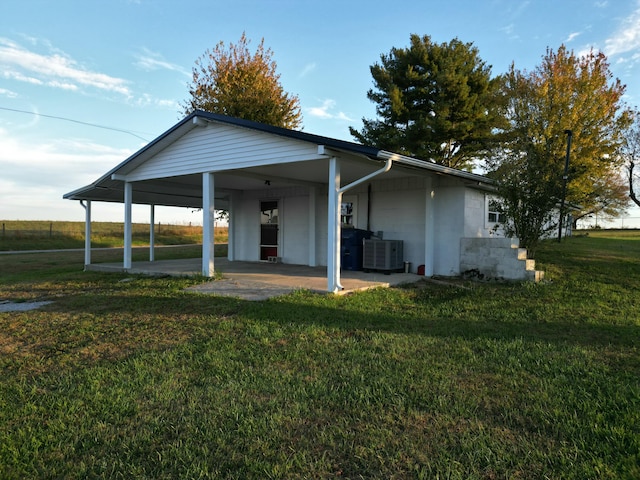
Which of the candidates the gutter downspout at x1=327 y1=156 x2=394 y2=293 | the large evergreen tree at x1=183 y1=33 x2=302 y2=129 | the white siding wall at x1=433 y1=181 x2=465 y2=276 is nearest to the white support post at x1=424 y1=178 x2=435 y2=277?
the white siding wall at x1=433 y1=181 x2=465 y2=276

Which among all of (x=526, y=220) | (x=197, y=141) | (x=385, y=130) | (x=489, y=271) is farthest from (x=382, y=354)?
(x=385, y=130)

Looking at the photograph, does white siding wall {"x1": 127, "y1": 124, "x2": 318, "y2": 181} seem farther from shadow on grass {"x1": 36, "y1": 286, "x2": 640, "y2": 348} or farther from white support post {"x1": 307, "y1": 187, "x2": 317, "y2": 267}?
white support post {"x1": 307, "y1": 187, "x2": 317, "y2": 267}

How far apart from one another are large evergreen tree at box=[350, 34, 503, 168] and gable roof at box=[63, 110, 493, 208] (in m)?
9.15

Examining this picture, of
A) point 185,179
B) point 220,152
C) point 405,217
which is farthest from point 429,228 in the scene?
point 185,179

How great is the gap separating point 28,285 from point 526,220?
11726 mm

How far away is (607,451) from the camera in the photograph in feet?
7.90

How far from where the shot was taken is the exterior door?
13.9 m

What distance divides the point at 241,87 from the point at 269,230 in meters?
9.59

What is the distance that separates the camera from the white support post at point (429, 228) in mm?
9812

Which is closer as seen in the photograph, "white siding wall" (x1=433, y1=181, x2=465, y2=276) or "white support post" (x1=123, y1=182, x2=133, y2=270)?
"white siding wall" (x1=433, y1=181, x2=465, y2=276)

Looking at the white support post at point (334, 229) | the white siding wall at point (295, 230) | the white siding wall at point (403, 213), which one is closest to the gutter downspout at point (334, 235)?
the white support post at point (334, 229)

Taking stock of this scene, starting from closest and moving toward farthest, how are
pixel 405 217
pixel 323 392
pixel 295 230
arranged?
pixel 323 392 < pixel 405 217 < pixel 295 230

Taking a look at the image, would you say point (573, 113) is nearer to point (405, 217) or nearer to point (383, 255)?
point (405, 217)

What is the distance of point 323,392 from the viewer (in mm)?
3326
